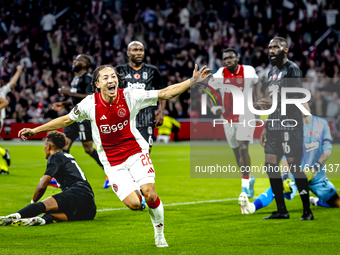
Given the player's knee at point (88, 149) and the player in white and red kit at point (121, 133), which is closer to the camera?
the player in white and red kit at point (121, 133)

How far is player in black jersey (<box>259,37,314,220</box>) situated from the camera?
6684 millimetres

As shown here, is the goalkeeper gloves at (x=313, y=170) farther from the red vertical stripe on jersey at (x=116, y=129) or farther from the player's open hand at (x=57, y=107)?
the player's open hand at (x=57, y=107)

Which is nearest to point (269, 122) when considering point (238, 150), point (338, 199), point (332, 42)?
point (338, 199)

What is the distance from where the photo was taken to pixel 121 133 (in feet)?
17.8

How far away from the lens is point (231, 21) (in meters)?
23.8

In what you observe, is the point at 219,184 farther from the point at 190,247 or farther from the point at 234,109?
the point at 190,247

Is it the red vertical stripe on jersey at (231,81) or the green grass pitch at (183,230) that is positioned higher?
Answer: the red vertical stripe on jersey at (231,81)

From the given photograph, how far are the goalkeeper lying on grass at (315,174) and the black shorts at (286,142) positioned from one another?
31.7 inches

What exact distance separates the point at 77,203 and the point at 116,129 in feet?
4.97

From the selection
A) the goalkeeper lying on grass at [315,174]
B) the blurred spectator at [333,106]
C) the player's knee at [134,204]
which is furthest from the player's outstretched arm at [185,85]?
the blurred spectator at [333,106]

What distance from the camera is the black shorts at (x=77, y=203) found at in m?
6.31

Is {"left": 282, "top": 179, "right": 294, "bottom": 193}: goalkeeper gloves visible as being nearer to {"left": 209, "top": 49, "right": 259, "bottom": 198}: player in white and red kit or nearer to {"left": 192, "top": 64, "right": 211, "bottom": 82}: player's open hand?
{"left": 209, "top": 49, "right": 259, "bottom": 198}: player in white and red kit

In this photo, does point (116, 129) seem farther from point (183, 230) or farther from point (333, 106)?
point (333, 106)

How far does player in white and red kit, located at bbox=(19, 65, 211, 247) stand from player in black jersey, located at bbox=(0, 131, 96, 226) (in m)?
1.11
